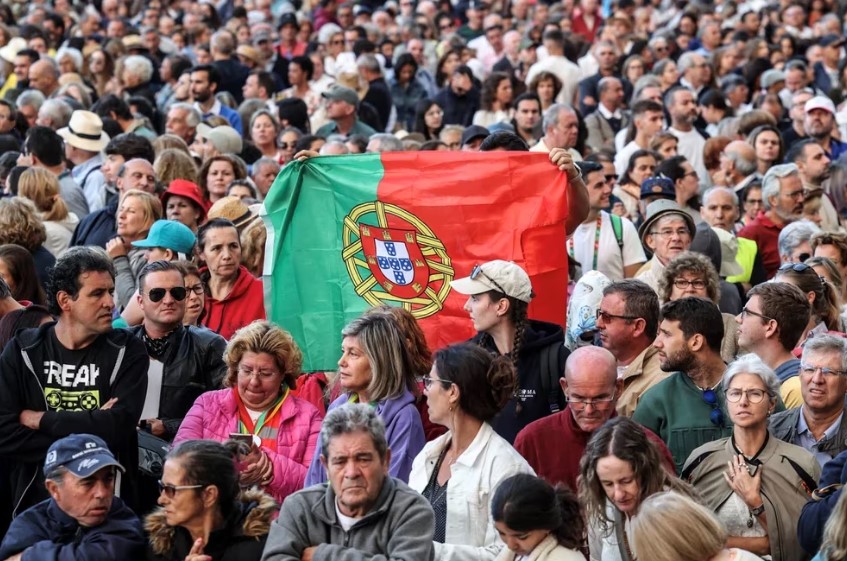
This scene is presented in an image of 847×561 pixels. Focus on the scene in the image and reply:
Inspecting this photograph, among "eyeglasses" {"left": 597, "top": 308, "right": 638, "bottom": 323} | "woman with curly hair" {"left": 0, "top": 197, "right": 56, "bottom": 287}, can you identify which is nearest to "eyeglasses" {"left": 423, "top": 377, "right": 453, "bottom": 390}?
"eyeglasses" {"left": 597, "top": 308, "right": 638, "bottom": 323}

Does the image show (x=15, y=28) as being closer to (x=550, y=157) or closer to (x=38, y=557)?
(x=550, y=157)

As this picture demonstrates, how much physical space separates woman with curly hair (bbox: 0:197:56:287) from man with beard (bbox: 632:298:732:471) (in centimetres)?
426

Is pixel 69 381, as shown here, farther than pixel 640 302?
No

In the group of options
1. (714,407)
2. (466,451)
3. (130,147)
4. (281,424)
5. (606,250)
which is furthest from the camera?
(130,147)

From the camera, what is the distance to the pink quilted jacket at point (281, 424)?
745 centimetres

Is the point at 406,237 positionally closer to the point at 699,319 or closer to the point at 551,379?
the point at 551,379

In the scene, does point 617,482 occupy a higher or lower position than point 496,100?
lower

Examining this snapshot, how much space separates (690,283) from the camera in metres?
8.93

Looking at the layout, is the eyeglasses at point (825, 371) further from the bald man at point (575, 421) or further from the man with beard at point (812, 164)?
the man with beard at point (812, 164)

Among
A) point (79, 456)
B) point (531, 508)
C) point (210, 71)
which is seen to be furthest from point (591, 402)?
point (210, 71)

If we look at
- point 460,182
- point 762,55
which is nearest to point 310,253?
point 460,182

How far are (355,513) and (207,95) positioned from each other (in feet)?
34.1

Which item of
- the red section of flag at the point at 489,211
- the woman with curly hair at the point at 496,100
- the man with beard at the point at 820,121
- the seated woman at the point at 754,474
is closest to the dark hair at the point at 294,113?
the woman with curly hair at the point at 496,100

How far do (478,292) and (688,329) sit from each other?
3.32 ft
